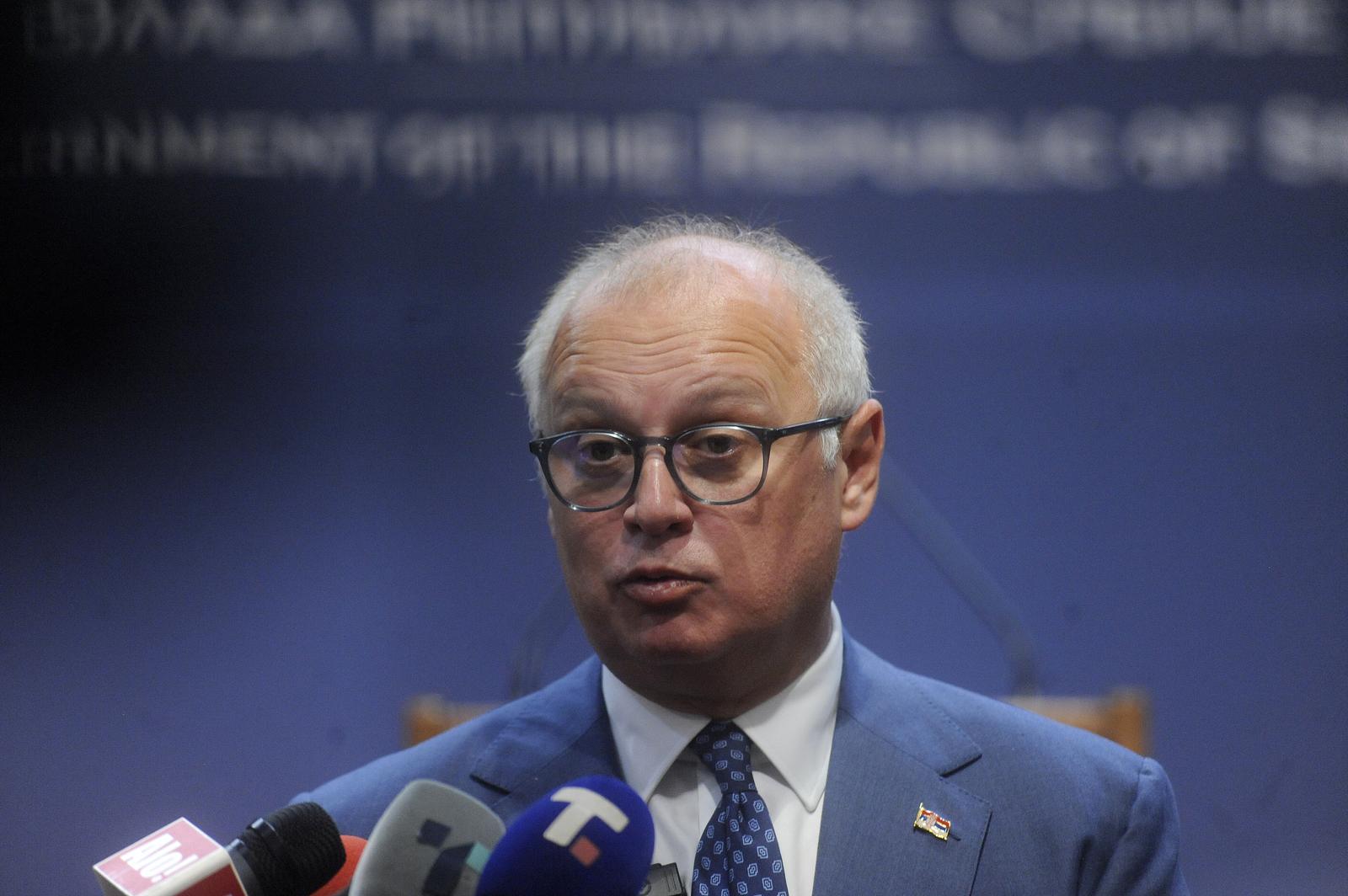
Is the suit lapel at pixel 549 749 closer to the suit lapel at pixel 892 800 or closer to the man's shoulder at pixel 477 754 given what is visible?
the man's shoulder at pixel 477 754

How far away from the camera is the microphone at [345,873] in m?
1.06

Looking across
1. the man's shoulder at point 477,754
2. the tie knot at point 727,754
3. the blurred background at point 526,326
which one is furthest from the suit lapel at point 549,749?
the blurred background at point 526,326

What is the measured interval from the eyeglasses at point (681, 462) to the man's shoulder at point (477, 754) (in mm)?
319

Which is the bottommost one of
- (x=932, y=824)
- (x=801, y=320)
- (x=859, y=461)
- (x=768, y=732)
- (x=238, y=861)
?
(x=932, y=824)

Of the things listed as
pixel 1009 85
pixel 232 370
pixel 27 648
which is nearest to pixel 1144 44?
pixel 1009 85

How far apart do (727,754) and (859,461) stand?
43cm

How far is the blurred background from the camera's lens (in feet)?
9.09

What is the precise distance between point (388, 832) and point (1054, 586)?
7.37 ft

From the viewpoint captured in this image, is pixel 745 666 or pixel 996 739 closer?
pixel 745 666

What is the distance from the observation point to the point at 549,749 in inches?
63.1

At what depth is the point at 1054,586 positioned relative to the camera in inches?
113

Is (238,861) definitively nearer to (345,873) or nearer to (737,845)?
(345,873)

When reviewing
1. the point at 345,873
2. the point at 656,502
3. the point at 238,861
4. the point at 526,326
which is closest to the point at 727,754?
the point at 656,502

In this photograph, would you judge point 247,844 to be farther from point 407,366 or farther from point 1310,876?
point 1310,876
